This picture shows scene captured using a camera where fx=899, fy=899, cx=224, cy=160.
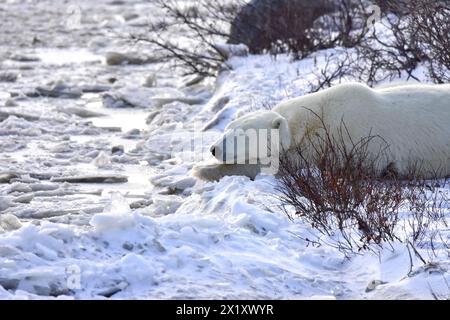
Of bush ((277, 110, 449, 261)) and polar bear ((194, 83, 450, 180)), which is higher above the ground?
polar bear ((194, 83, 450, 180))

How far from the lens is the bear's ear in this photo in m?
6.18

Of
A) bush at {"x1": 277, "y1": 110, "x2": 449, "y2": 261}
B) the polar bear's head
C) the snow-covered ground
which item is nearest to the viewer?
the snow-covered ground

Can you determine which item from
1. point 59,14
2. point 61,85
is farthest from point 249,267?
point 59,14

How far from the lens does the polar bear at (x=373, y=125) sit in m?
6.15

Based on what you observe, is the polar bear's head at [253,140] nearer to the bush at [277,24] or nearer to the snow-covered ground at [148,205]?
the snow-covered ground at [148,205]

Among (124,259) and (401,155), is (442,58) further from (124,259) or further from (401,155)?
(124,259)

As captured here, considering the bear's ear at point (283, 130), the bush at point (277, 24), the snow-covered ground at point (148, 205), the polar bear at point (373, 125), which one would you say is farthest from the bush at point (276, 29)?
the bear's ear at point (283, 130)

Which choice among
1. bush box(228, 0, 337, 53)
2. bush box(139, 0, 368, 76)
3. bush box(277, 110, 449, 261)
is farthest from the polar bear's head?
bush box(228, 0, 337, 53)

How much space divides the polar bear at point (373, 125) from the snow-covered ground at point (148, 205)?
352 millimetres

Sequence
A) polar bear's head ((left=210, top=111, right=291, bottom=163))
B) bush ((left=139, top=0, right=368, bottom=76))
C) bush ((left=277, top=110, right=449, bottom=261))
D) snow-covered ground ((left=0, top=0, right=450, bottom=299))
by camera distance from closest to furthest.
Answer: snow-covered ground ((left=0, top=0, right=450, bottom=299)) → bush ((left=277, top=110, right=449, bottom=261)) → polar bear's head ((left=210, top=111, right=291, bottom=163)) → bush ((left=139, top=0, right=368, bottom=76))

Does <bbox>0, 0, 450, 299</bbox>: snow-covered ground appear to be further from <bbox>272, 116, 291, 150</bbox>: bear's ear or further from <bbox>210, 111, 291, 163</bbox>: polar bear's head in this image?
<bbox>272, 116, 291, 150</bbox>: bear's ear

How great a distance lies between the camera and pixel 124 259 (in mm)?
3986

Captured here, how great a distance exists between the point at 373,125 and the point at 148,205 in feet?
5.37

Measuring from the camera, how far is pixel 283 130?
619cm
